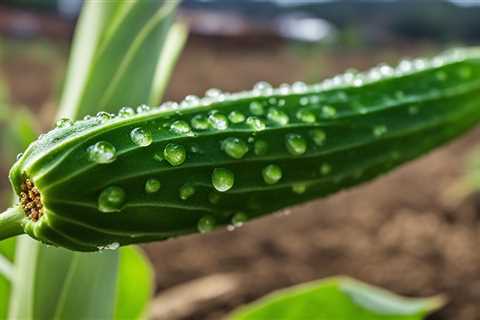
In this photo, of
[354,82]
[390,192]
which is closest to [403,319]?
[354,82]

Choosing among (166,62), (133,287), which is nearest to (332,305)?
(133,287)

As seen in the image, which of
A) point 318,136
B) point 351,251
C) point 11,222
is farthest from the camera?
point 351,251

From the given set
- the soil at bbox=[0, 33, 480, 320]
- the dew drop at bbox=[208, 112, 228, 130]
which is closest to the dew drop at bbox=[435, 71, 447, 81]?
the dew drop at bbox=[208, 112, 228, 130]

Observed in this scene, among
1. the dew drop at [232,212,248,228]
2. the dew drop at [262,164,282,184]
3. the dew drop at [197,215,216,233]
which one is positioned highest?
the dew drop at [262,164,282,184]

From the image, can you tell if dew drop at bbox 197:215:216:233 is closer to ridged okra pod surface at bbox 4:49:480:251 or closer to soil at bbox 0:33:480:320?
ridged okra pod surface at bbox 4:49:480:251

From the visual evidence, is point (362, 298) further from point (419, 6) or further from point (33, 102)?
point (419, 6)

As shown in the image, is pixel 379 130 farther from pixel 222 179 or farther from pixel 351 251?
pixel 351 251
